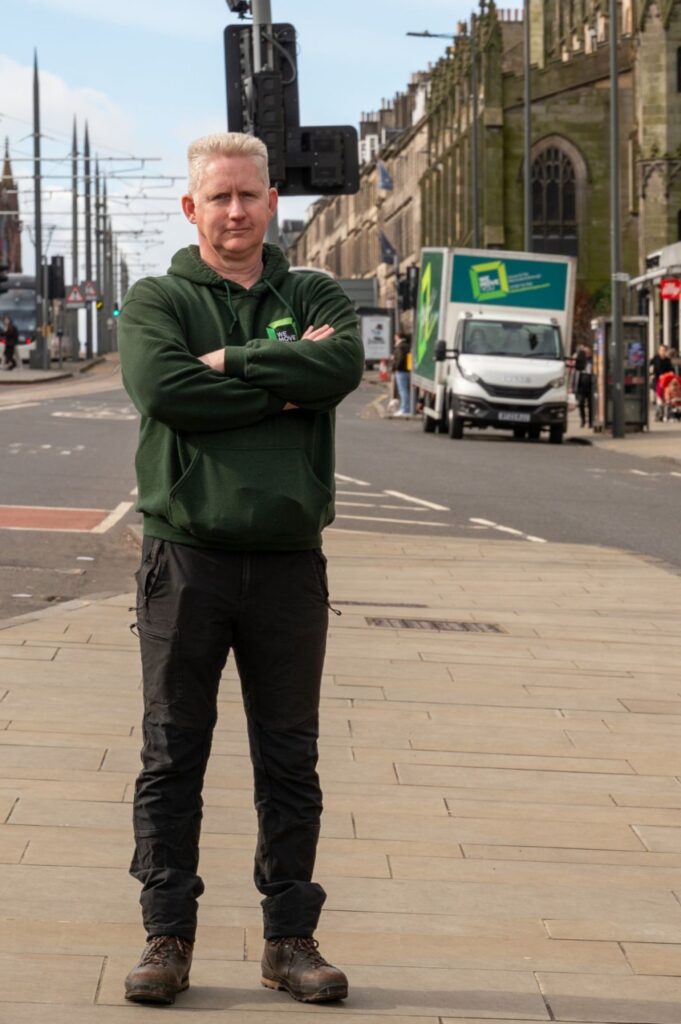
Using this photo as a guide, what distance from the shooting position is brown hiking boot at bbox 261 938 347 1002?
4125mm

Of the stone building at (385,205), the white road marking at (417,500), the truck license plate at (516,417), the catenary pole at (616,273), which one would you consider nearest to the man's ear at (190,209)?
the white road marking at (417,500)

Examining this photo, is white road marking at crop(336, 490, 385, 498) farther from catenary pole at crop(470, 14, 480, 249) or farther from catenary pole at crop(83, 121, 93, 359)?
catenary pole at crop(83, 121, 93, 359)

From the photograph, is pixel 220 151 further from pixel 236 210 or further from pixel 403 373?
pixel 403 373

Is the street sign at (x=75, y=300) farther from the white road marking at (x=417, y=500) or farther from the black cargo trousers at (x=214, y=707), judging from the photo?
the black cargo trousers at (x=214, y=707)

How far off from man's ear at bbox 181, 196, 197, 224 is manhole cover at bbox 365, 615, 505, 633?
6132 mm

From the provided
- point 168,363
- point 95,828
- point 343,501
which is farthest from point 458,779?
point 343,501

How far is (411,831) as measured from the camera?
571cm

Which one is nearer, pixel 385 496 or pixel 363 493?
pixel 385 496

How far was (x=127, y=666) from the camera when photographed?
28.2 feet

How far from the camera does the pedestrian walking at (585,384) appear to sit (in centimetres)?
4109

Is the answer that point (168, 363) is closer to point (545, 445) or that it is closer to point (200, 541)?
point (200, 541)

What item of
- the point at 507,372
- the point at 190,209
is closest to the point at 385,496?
the point at 507,372

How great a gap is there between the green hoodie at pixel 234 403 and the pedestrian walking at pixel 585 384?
118 ft

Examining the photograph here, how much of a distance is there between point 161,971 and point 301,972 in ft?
0.98
